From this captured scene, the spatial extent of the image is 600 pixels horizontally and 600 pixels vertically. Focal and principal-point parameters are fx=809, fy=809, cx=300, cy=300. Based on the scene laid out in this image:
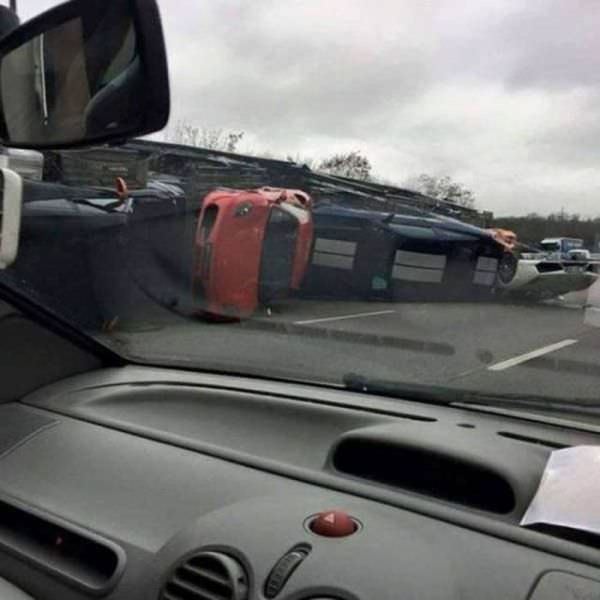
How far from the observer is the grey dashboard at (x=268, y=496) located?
1492mm

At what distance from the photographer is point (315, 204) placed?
135 inches

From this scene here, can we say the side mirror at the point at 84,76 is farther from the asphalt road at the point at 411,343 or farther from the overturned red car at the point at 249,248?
the overturned red car at the point at 249,248

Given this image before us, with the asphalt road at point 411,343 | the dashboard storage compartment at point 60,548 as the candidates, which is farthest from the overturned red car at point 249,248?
the dashboard storage compartment at point 60,548

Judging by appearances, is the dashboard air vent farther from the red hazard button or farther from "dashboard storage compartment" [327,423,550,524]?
"dashboard storage compartment" [327,423,550,524]

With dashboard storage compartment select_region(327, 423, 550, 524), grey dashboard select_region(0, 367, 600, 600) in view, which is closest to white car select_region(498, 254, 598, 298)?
grey dashboard select_region(0, 367, 600, 600)

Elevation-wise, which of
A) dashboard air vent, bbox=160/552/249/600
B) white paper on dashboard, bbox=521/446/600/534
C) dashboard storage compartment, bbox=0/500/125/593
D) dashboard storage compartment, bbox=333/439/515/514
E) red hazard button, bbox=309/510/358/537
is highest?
white paper on dashboard, bbox=521/446/600/534

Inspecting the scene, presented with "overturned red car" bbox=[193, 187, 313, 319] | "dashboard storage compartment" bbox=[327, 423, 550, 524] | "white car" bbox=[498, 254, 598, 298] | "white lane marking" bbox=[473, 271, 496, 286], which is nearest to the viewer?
"dashboard storage compartment" bbox=[327, 423, 550, 524]

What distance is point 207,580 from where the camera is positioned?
62.0 inches

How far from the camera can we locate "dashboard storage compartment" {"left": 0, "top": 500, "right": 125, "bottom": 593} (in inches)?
70.7

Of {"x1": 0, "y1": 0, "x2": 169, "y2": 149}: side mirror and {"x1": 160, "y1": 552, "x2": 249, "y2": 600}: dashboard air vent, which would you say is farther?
{"x1": 0, "y1": 0, "x2": 169, "y2": 149}: side mirror

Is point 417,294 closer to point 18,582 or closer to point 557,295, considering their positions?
point 557,295

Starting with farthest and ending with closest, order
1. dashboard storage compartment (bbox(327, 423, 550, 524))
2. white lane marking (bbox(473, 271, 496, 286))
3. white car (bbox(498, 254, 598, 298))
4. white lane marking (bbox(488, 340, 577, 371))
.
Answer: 1. white lane marking (bbox(473, 271, 496, 286))
2. white lane marking (bbox(488, 340, 577, 371))
3. white car (bbox(498, 254, 598, 298))
4. dashboard storage compartment (bbox(327, 423, 550, 524))

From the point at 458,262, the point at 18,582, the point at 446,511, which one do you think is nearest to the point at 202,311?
the point at 458,262

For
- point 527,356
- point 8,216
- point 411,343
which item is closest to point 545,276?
point 527,356
